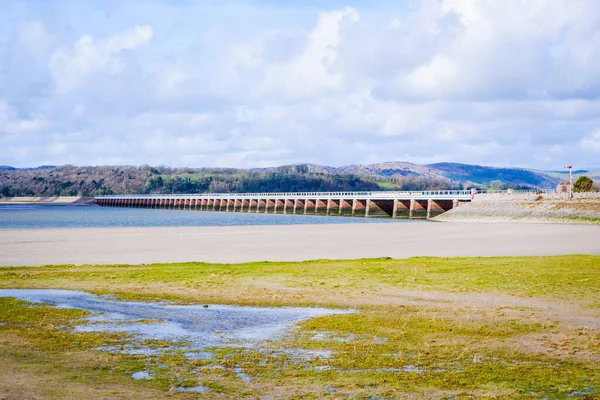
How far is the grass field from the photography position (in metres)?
11.9

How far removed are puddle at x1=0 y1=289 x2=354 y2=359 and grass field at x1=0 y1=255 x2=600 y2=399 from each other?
0.55 meters

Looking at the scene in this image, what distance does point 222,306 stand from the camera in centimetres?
2111

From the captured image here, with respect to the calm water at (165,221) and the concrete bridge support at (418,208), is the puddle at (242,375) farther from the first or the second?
the concrete bridge support at (418,208)

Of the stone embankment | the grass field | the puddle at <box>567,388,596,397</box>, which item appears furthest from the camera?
the stone embankment

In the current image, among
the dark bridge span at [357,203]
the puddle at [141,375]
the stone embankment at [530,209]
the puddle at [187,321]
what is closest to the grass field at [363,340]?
the puddle at [141,375]

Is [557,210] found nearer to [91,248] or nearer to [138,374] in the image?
[91,248]

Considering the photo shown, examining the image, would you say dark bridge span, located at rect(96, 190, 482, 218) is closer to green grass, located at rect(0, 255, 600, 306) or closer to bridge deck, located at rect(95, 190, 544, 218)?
bridge deck, located at rect(95, 190, 544, 218)

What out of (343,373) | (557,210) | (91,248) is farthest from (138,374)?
(557,210)

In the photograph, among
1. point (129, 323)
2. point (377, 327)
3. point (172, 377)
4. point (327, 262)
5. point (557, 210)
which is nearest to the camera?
point (172, 377)

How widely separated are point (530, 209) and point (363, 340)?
2914 inches

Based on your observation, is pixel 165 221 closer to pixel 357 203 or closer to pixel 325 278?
pixel 357 203

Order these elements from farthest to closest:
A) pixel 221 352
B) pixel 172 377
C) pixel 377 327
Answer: pixel 377 327, pixel 221 352, pixel 172 377

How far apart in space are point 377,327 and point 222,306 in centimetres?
578

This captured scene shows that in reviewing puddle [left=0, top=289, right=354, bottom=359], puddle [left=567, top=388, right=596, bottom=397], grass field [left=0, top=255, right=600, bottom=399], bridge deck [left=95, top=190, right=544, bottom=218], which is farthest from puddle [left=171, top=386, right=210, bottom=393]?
bridge deck [left=95, top=190, right=544, bottom=218]
